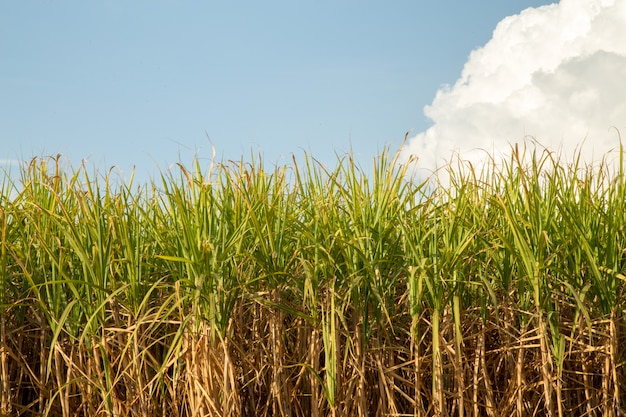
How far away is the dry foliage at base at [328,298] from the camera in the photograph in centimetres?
288

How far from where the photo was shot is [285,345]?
10.6ft

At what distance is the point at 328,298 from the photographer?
296 centimetres

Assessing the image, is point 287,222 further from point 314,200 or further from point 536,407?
point 536,407

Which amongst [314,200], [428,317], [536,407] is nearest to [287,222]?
[314,200]

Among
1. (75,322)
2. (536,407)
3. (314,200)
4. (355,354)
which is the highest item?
(314,200)

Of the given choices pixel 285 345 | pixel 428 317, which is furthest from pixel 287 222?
pixel 428 317

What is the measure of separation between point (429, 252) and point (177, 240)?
1.14 metres

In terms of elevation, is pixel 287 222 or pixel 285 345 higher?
pixel 287 222

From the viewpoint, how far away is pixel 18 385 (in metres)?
3.37

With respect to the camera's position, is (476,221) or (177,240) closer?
(177,240)

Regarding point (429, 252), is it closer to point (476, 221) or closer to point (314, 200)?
point (476, 221)

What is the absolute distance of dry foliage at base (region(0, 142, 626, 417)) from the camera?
2883mm

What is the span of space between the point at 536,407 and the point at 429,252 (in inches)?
36.5

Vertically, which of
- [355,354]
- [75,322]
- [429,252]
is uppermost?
[429,252]
